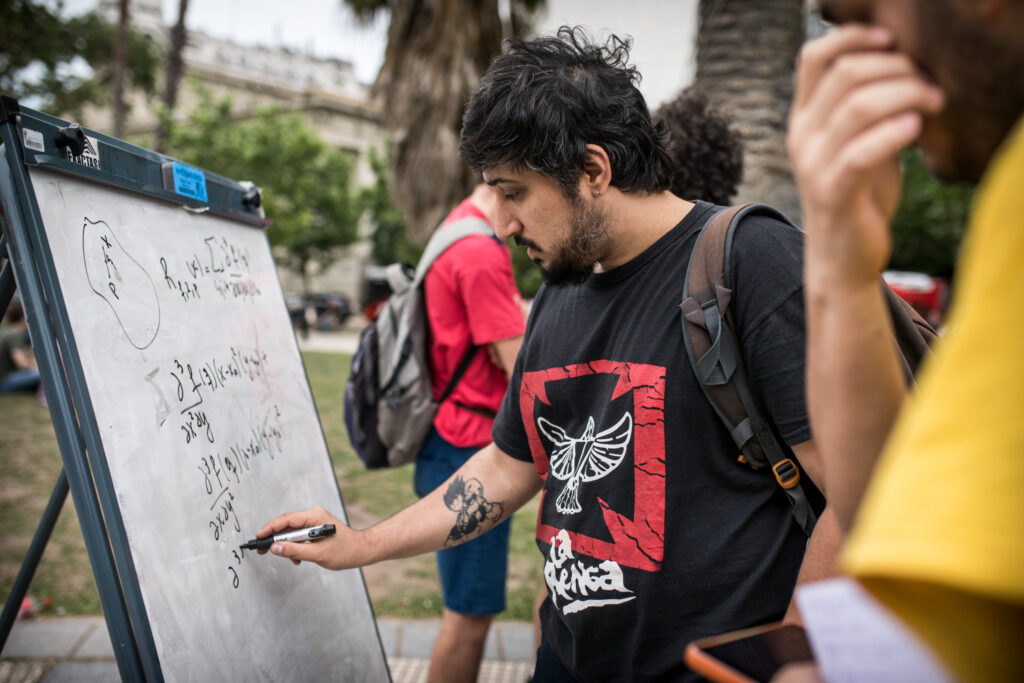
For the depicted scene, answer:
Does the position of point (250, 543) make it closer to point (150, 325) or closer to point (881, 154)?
point (150, 325)

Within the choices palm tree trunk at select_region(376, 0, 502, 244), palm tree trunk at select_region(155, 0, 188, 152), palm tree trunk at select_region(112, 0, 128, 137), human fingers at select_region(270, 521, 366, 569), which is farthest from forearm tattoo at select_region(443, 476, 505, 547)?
palm tree trunk at select_region(155, 0, 188, 152)

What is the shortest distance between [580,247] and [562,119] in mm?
293

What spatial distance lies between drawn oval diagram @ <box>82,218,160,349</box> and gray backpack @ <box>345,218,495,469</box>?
4.17 ft

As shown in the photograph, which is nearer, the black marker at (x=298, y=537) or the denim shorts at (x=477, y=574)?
the black marker at (x=298, y=537)

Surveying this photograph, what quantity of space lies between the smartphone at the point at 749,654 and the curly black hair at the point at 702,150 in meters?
1.86

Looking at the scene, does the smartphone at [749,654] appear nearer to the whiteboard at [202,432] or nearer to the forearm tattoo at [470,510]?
the forearm tattoo at [470,510]

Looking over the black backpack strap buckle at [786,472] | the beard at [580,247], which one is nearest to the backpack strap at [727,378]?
the black backpack strap buckle at [786,472]

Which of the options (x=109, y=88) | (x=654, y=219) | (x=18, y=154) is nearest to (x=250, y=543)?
(x=18, y=154)

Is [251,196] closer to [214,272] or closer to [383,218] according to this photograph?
[214,272]

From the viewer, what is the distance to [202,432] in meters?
1.63

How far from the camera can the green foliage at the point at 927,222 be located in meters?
21.3

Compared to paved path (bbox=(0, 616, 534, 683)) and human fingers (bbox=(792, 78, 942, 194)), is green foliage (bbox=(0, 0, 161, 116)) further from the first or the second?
human fingers (bbox=(792, 78, 942, 194))

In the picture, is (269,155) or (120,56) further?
(269,155)

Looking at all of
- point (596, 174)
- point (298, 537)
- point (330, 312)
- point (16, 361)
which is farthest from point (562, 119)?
point (330, 312)
